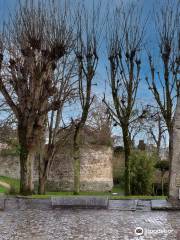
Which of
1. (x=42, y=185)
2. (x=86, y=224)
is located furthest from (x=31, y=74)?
(x=86, y=224)

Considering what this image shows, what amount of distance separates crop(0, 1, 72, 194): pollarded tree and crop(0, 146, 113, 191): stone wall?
14.4m

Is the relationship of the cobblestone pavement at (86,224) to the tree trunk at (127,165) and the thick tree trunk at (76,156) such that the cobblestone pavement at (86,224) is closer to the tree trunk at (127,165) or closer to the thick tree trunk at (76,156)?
the tree trunk at (127,165)

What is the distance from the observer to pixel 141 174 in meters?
27.7

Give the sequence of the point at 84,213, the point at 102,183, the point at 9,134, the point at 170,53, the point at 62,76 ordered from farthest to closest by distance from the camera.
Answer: the point at 102,183, the point at 9,134, the point at 62,76, the point at 170,53, the point at 84,213

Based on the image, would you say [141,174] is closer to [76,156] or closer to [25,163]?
[76,156]

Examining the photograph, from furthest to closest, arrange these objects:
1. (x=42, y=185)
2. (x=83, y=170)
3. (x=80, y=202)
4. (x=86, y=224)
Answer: (x=83, y=170)
(x=42, y=185)
(x=80, y=202)
(x=86, y=224)

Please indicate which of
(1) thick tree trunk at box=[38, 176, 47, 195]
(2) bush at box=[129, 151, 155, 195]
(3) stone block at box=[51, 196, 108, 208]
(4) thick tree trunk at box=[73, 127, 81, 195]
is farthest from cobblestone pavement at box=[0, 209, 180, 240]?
(2) bush at box=[129, 151, 155, 195]

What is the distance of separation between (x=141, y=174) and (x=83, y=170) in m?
7.88

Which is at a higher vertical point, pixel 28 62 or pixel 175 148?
pixel 28 62

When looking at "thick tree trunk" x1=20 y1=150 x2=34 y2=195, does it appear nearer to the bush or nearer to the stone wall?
the bush

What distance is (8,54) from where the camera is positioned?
69.6 ft

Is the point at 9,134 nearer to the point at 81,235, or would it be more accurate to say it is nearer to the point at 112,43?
the point at 112,43

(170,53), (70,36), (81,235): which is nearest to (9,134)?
(70,36)

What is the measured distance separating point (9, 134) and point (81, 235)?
787 inches
